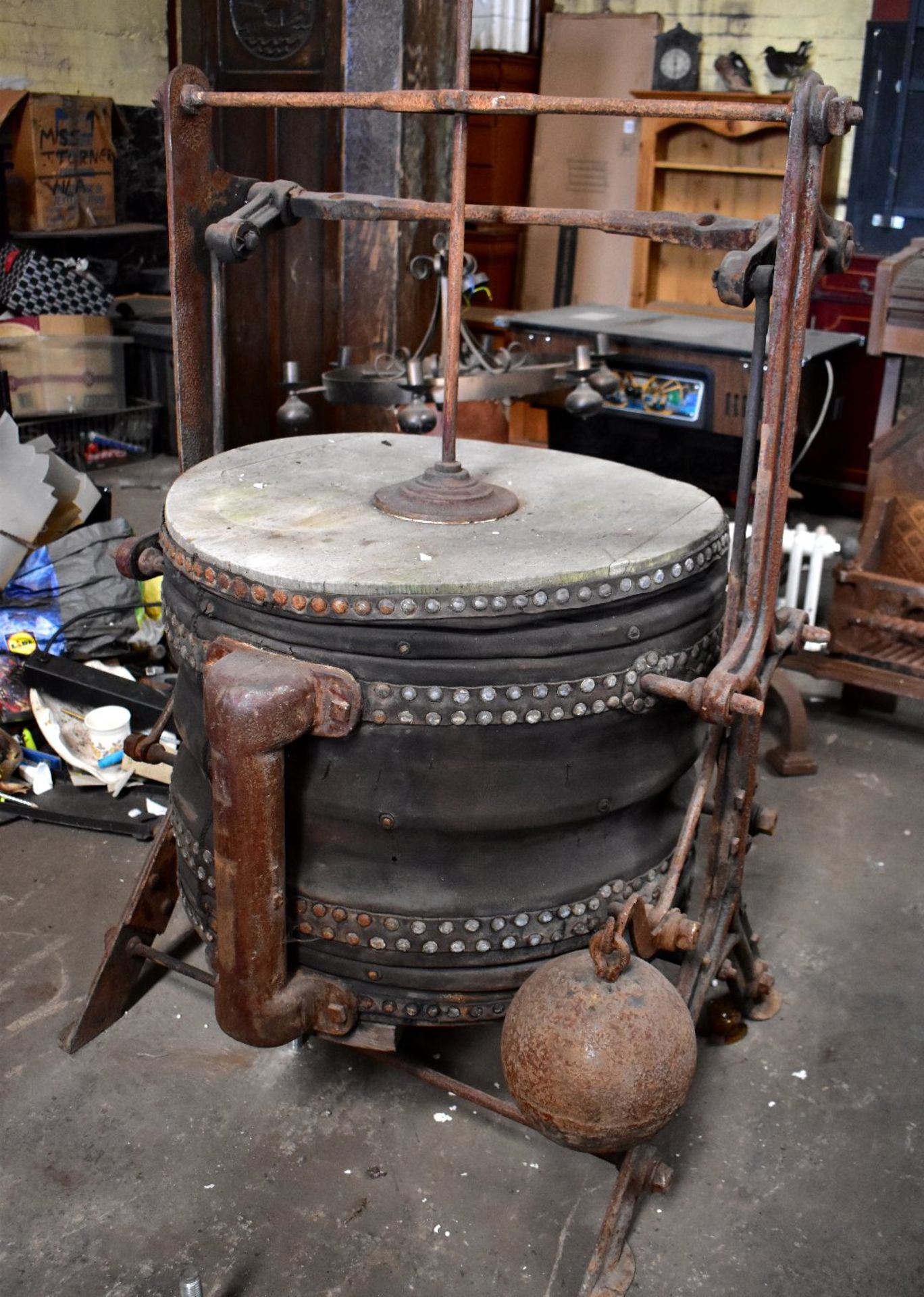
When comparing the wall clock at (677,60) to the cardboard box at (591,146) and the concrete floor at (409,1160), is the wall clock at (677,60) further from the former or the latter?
the concrete floor at (409,1160)

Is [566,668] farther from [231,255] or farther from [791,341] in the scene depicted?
[231,255]

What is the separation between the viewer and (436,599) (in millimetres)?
1660

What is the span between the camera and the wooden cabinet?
6023mm

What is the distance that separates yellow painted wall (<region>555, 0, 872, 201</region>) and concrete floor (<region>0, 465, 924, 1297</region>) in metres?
4.46

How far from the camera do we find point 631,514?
2029 mm

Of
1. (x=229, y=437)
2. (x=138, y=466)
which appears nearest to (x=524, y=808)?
(x=229, y=437)

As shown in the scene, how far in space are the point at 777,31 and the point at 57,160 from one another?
3641mm

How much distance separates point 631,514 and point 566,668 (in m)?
0.41

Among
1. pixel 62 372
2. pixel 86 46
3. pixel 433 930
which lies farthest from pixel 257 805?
pixel 86 46

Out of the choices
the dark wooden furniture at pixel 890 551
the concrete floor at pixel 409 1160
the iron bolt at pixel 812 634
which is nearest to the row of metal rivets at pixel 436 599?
the iron bolt at pixel 812 634

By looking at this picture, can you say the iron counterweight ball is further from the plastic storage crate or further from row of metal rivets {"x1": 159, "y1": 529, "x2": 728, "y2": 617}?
the plastic storage crate

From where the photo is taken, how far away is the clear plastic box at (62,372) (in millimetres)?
5883

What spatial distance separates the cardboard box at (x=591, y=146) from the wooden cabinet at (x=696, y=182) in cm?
18

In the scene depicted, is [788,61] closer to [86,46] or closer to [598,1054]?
[86,46]
